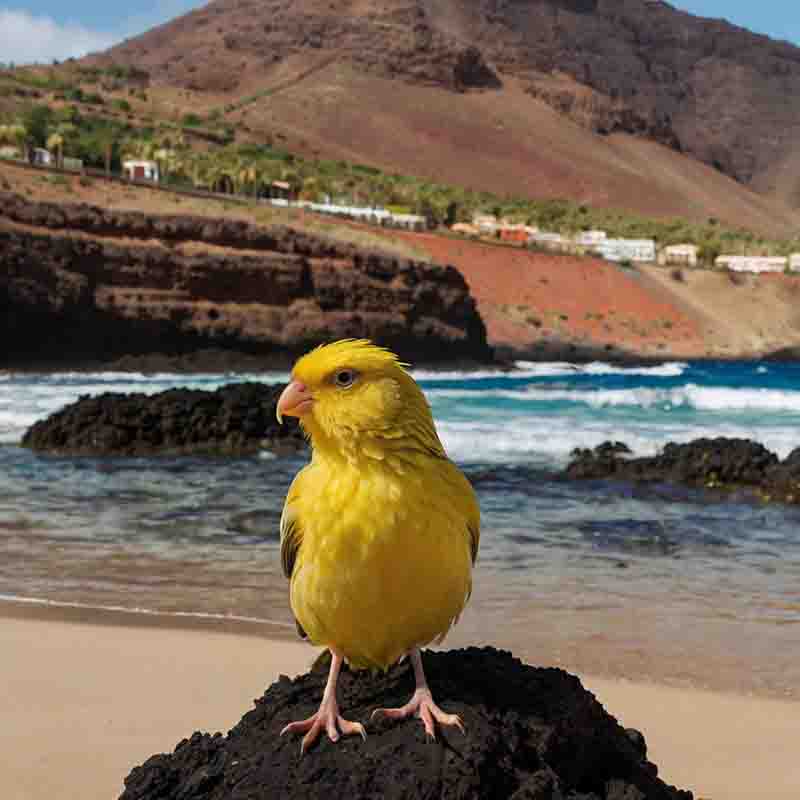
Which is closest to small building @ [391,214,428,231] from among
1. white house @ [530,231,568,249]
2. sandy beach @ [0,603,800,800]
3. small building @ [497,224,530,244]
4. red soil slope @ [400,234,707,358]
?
red soil slope @ [400,234,707,358]

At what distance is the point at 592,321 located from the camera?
84.4 metres

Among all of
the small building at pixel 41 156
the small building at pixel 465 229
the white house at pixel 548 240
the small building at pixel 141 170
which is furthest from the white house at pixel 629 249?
the small building at pixel 41 156

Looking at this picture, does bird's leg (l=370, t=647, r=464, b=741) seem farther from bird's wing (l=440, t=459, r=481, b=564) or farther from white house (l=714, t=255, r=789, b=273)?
white house (l=714, t=255, r=789, b=273)

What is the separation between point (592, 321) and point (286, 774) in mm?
82775

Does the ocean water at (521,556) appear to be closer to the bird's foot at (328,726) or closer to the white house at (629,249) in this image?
the bird's foot at (328,726)

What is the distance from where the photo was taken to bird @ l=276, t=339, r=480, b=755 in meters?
3.03

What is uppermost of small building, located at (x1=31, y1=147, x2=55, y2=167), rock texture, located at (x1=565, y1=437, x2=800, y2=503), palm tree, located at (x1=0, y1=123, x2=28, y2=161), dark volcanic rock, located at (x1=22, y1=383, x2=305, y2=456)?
palm tree, located at (x1=0, y1=123, x2=28, y2=161)

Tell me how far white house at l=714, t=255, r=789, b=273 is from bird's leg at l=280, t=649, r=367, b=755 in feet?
353

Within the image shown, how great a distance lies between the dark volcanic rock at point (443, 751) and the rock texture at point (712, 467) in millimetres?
10824

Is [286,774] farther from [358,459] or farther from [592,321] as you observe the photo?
[592,321]

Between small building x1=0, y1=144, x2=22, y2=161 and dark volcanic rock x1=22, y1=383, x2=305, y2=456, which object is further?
small building x1=0, y1=144, x2=22, y2=161

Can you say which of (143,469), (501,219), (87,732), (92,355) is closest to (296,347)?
(92,355)

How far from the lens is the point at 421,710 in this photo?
322 centimetres

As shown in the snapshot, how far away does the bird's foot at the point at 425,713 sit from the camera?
10.4 feet
